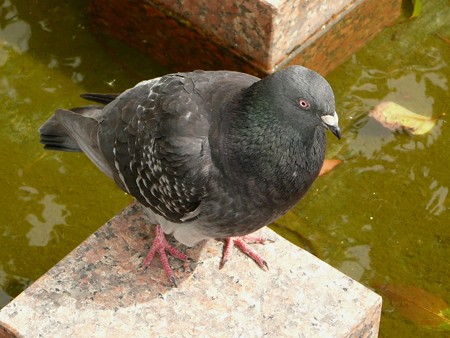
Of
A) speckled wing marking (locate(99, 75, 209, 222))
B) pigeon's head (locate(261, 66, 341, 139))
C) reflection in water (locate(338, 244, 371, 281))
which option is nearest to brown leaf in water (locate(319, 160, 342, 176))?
reflection in water (locate(338, 244, 371, 281))

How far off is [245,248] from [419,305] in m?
1.14

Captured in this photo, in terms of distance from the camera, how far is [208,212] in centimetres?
468

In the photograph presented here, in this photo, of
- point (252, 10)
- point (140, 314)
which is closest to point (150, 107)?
point (140, 314)

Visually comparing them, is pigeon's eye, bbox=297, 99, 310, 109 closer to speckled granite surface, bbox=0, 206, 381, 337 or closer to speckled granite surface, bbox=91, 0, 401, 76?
speckled granite surface, bbox=0, 206, 381, 337

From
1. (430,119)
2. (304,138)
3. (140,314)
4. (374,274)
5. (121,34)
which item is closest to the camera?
(304,138)

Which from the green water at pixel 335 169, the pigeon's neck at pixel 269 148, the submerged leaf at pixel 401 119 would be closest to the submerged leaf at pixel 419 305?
the green water at pixel 335 169

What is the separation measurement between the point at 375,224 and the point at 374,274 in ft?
1.25

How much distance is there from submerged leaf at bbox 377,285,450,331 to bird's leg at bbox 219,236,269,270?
925 mm

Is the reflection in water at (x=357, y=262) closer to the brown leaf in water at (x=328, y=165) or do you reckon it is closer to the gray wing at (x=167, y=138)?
the brown leaf in water at (x=328, y=165)

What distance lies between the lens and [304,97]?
4.38m

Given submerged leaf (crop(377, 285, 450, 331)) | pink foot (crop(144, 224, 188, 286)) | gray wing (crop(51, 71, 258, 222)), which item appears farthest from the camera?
submerged leaf (crop(377, 285, 450, 331))

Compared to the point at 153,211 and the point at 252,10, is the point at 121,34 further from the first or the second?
the point at 153,211

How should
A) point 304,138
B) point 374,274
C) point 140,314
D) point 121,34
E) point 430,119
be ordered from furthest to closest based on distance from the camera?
1. point 121,34
2. point 430,119
3. point 374,274
4. point 140,314
5. point 304,138

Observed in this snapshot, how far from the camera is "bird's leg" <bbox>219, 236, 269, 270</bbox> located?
5117mm
